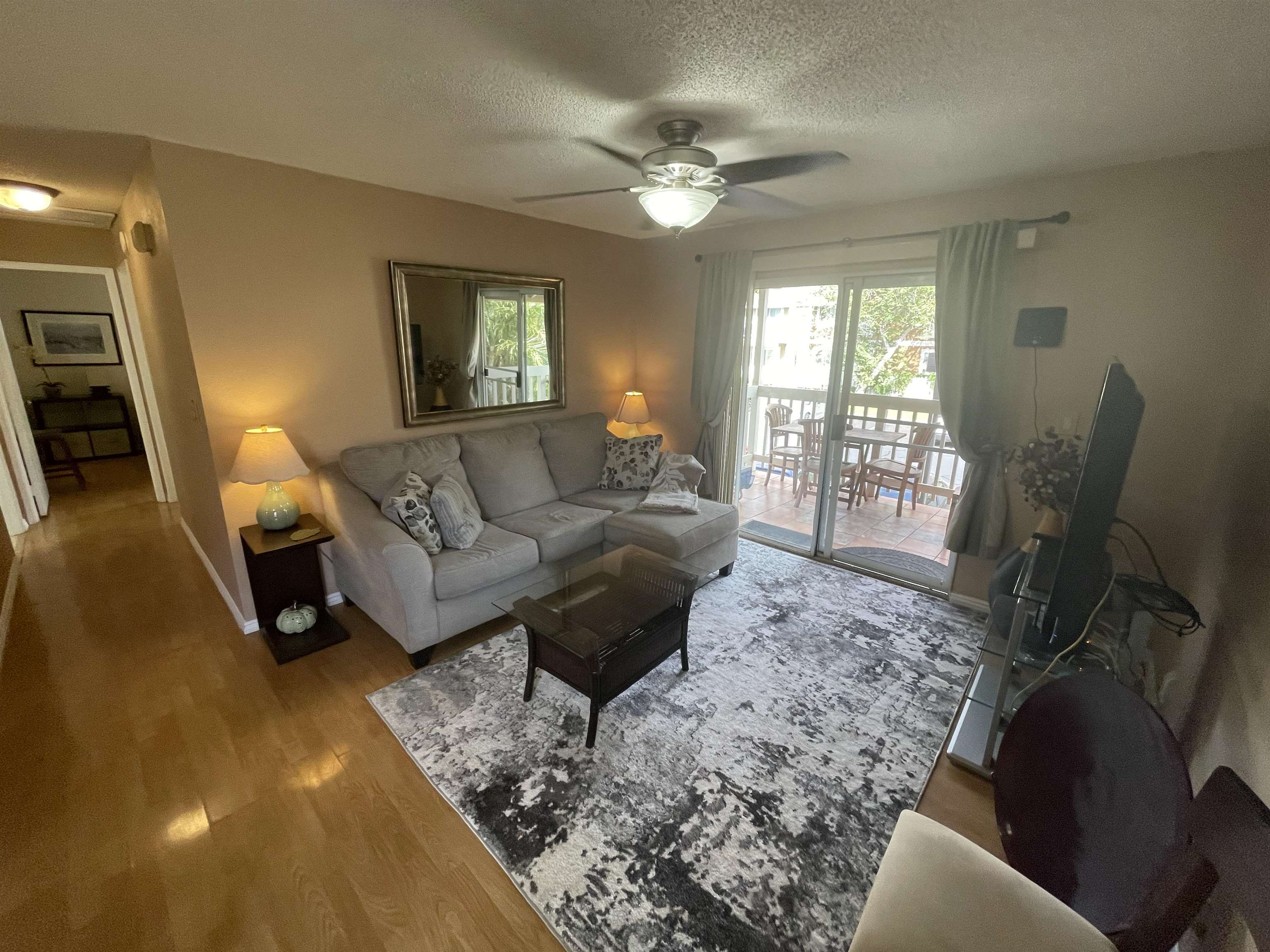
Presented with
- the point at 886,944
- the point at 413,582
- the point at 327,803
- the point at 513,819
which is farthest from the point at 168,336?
the point at 886,944

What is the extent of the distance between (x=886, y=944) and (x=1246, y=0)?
220 centimetres

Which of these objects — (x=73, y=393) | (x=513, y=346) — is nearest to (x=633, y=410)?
(x=513, y=346)

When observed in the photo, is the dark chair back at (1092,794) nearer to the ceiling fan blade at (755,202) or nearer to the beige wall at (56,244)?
the ceiling fan blade at (755,202)

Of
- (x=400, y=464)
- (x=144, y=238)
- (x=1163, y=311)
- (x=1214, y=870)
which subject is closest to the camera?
(x=1214, y=870)

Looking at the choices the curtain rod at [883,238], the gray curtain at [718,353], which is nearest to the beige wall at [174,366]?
the gray curtain at [718,353]

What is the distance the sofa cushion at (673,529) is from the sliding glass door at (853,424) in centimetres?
88

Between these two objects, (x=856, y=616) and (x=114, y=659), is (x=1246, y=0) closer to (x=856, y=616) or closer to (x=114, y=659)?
(x=856, y=616)

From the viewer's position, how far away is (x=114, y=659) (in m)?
2.47

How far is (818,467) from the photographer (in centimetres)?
379

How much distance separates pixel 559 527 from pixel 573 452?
0.87 meters

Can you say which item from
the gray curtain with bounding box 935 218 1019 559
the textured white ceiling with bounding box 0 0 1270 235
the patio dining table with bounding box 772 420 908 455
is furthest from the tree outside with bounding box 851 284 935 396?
the textured white ceiling with bounding box 0 0 1270 235

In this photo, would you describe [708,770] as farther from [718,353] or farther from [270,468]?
[718,353]

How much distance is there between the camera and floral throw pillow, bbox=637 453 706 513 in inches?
126

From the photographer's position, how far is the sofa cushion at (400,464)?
9.14 feet
